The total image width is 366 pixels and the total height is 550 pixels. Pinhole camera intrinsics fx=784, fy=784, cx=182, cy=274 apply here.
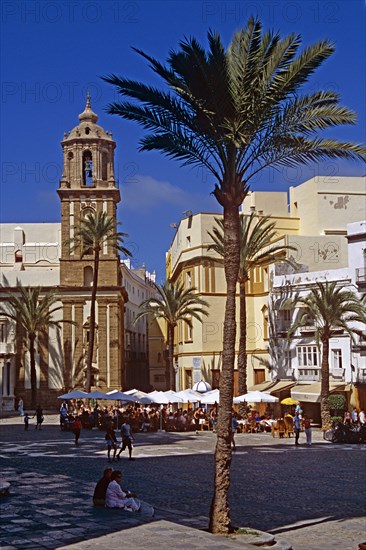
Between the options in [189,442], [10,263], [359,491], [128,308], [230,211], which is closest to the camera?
[230,211]

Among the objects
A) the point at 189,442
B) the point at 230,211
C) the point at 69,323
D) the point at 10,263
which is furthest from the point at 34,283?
the point at 230,211

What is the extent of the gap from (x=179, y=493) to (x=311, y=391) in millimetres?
26673

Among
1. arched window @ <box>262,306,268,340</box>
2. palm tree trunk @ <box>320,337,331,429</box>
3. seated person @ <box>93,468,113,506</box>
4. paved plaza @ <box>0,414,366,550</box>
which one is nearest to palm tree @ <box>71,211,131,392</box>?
arched window @ <box>262,306,268,340</box>

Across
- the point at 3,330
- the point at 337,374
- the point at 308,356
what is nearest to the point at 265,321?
the point at 308,356

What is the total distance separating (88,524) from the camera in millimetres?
14039

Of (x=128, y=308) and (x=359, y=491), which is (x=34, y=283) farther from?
(x=359, y=491)

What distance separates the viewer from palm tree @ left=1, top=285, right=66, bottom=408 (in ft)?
196

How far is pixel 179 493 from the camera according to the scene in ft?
66.0

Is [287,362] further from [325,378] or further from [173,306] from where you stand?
[325,378]

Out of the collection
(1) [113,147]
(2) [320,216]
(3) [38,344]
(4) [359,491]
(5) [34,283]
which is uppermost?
(1) [113,147]

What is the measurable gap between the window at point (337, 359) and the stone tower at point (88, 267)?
68.9 feet

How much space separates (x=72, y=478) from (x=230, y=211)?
33.5 ft

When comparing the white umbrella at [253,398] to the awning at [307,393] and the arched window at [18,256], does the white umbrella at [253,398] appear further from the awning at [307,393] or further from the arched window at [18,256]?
the arched window at [18,256]

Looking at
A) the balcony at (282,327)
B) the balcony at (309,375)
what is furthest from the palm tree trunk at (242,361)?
the balcony at (282,327)
